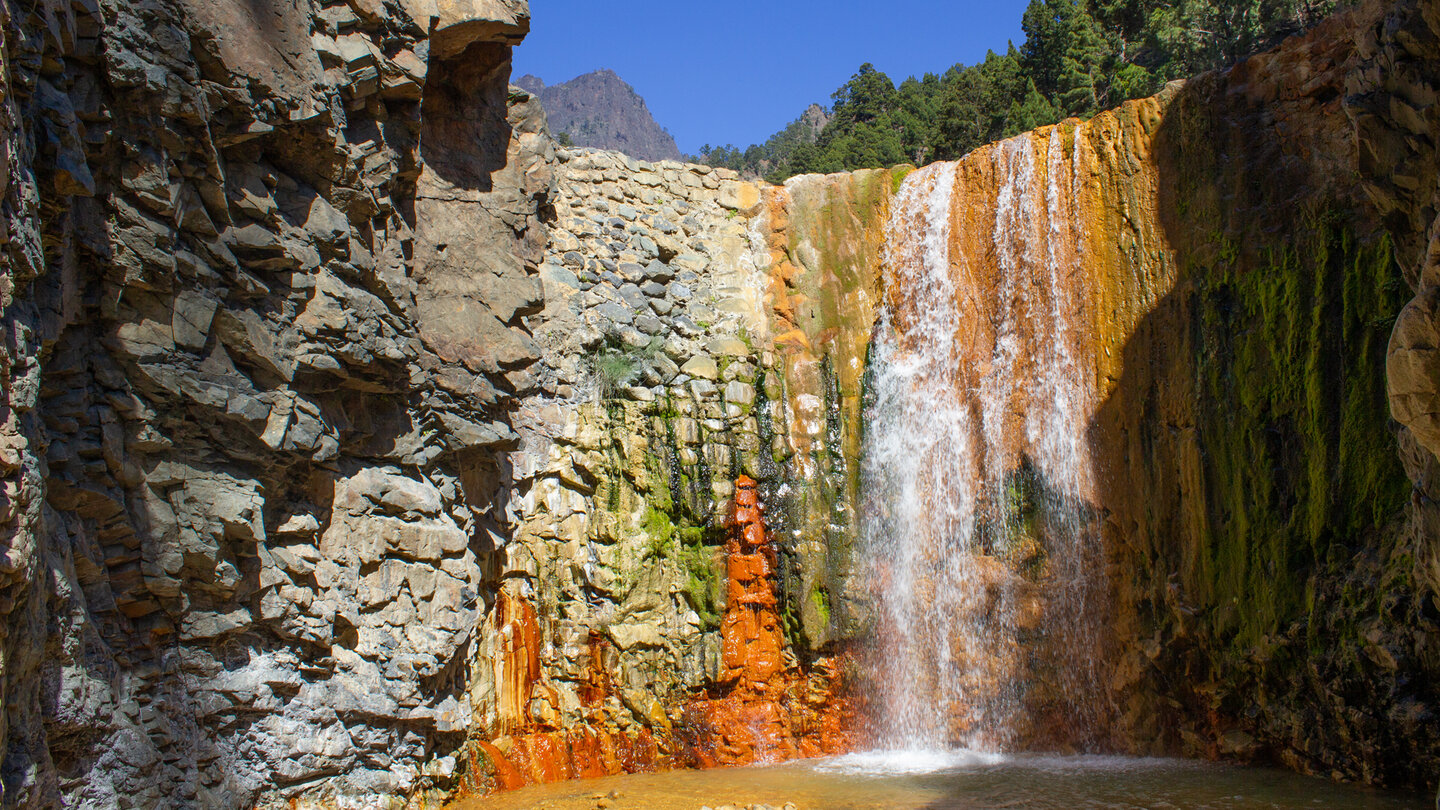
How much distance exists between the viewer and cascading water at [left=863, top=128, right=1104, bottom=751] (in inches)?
391

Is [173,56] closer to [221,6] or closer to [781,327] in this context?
[221,6]

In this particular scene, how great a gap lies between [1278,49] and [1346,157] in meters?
1.68

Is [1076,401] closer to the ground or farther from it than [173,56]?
closer to the ground

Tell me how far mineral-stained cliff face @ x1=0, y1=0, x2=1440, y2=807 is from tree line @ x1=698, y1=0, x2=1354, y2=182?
11.6 meters

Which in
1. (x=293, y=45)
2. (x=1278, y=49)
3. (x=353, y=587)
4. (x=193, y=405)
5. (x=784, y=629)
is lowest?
(x=784, y=629)

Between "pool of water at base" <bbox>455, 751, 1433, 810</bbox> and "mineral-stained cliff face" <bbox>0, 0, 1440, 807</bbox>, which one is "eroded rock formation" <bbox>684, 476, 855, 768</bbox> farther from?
"pool of water at base" <bbox>455, 751, 1433, 810</bbox>

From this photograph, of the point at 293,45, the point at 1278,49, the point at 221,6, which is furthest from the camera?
the point at 1278,49

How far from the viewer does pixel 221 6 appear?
677 cm

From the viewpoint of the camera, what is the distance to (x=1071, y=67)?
23.4m

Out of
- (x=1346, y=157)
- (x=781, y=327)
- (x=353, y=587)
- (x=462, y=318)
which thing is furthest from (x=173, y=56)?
(x=1346, y=157)

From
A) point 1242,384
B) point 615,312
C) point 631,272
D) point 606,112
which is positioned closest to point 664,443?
point 615,312

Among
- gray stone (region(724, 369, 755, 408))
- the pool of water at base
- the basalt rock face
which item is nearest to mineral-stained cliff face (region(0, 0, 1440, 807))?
the basalt rock face

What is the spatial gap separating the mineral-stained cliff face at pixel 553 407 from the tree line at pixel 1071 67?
1164 centimetres

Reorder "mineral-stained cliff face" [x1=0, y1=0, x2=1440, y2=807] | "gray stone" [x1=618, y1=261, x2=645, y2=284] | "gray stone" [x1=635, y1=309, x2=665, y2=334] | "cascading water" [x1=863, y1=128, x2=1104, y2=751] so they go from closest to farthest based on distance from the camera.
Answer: "mineral-stained cliff face" [x1=0, y1=0, x2=1440, y2=807], "cascading water" [x1=863, y1=128, x2=1104, y2=751], "gray stone" [x1=635, y1=309, x2=665, y2=334], "gray stone" [x1=618, y1=261, x2=645, y2=284]
